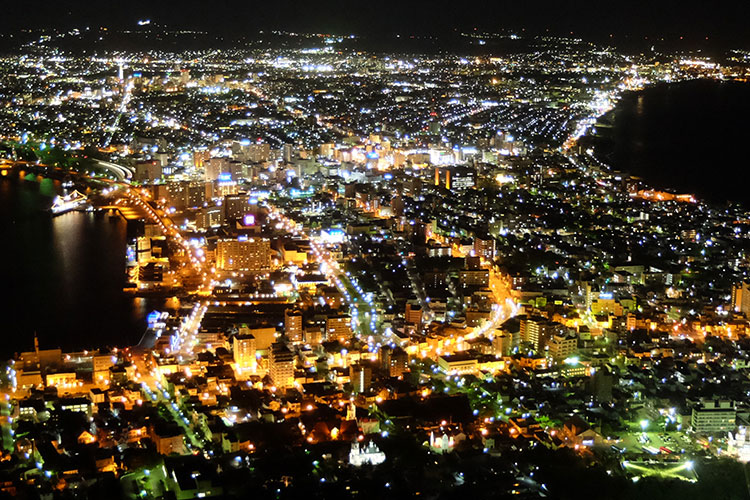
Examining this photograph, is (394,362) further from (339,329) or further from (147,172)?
(147,172)

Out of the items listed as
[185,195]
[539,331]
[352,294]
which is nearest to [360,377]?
[539,331]

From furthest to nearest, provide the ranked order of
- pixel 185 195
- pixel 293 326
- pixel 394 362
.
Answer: pixel 185 195 < pixel 293 326 < pixel 394 362

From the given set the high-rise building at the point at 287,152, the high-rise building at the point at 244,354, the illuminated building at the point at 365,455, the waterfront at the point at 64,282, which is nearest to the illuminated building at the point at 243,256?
the waterfront at the point at 64,282

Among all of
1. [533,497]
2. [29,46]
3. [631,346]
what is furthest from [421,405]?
[29,46]

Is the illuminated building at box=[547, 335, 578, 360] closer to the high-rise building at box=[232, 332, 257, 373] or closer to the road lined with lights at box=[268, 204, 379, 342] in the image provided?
the road lined with lights at box=[268, 204, 379, 342]

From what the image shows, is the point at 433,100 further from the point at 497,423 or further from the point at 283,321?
the point at 497,423

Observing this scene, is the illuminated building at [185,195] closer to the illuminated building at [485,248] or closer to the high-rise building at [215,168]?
the high-rise building at [215,168]

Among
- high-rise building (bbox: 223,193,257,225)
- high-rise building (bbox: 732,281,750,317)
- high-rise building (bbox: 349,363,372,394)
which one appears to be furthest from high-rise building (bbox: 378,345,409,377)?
high-rise building (bbox: 223,193,257,225)
